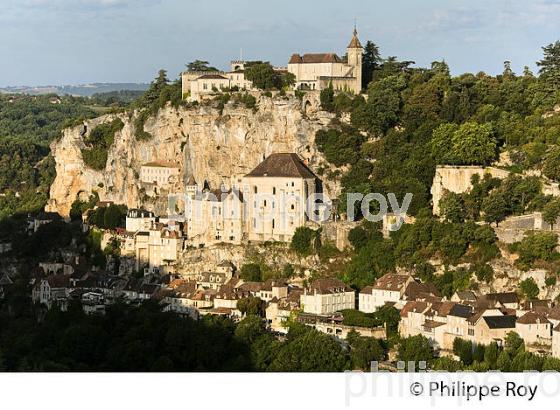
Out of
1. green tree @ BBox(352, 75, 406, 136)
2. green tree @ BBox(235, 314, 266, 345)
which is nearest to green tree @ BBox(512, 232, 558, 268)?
green tree @ BBox(235, 314, 266, 345)

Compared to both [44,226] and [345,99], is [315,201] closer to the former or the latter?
[345,99]

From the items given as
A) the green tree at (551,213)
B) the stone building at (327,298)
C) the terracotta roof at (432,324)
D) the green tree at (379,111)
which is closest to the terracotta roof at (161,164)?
the green tree at (379,111)

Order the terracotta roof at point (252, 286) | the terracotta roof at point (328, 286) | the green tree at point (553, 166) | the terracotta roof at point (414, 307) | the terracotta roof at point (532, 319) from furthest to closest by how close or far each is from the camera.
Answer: the terracotta roof at point (252, 286) < the green tree at point (553, 166) < the terracotta roof at point (328, 286) < the terracotta roof at point (414, 307) < the terracotta roof at point (532, 319)

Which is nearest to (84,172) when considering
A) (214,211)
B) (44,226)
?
(44,226)

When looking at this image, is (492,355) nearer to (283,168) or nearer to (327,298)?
(327,298)

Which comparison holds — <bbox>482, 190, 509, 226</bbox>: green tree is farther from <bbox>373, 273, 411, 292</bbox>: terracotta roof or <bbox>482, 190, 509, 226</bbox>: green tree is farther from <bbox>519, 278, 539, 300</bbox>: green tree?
<bbox>373, 273, 411, 292</bbox>: terracotta roof

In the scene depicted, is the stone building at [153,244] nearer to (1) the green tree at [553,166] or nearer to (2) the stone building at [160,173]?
(2) the stone building at [160,173]
